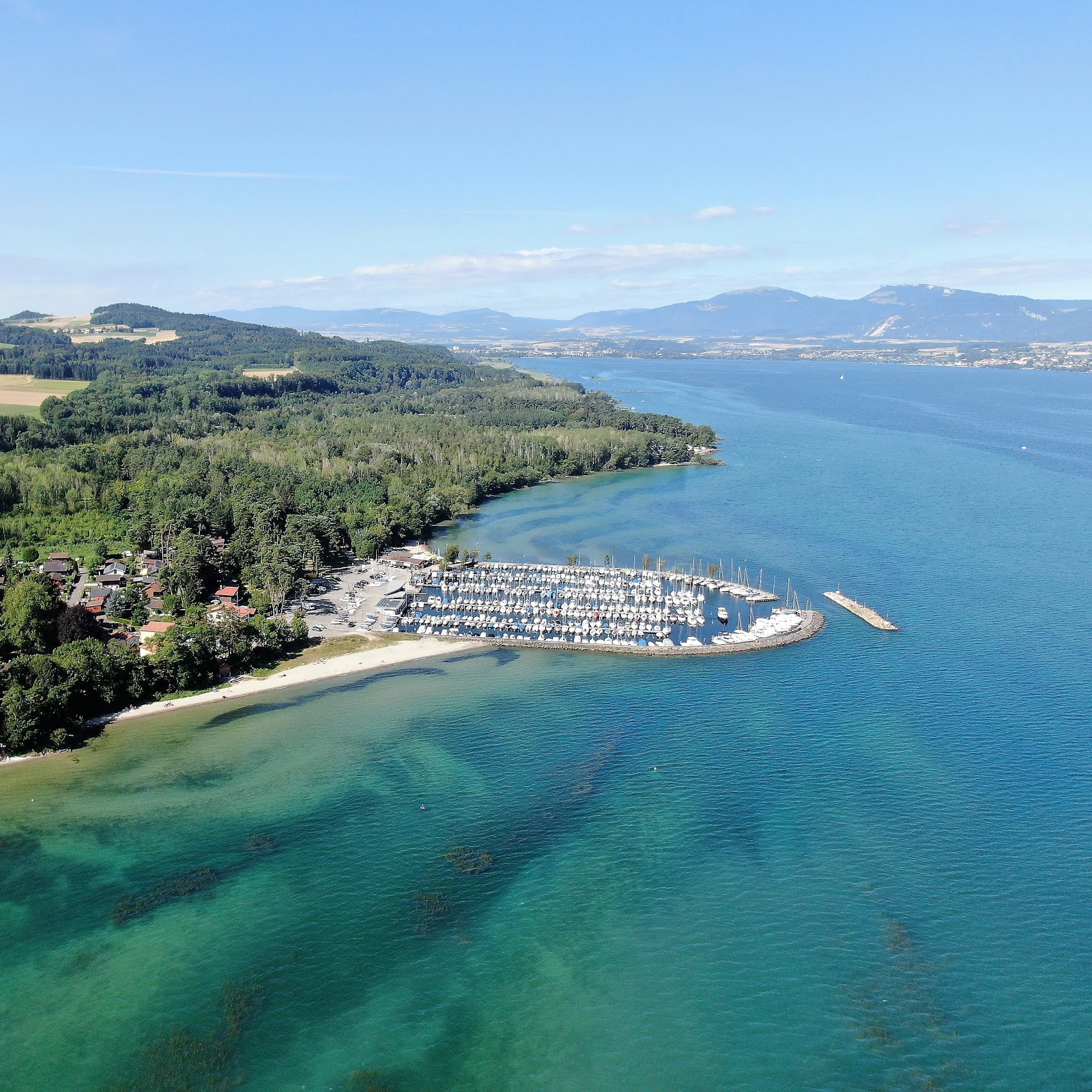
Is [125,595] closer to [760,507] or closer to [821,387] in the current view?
[760,507]

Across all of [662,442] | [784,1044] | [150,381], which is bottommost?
[784,1044]

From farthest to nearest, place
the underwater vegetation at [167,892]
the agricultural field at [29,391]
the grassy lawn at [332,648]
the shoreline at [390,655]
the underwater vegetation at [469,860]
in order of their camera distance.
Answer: the agricultural field at [29,391]
the grassy lawn at [332,648]
the shoreline at [390,655]
the underwater vegetation at [469,860]
the underwater vegetation at [167,892]

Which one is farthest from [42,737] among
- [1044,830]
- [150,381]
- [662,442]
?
[150,381]

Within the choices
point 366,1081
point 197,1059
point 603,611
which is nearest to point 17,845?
point 197,1059

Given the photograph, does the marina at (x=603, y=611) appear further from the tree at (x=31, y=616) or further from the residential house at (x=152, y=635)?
the tree at (x=31, y=616)

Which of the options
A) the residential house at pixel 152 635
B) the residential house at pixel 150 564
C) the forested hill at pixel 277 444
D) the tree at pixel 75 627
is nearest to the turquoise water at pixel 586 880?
the residential house at pixel 152 635

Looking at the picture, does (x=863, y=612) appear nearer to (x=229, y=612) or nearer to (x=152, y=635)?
(x=229, y=612)
